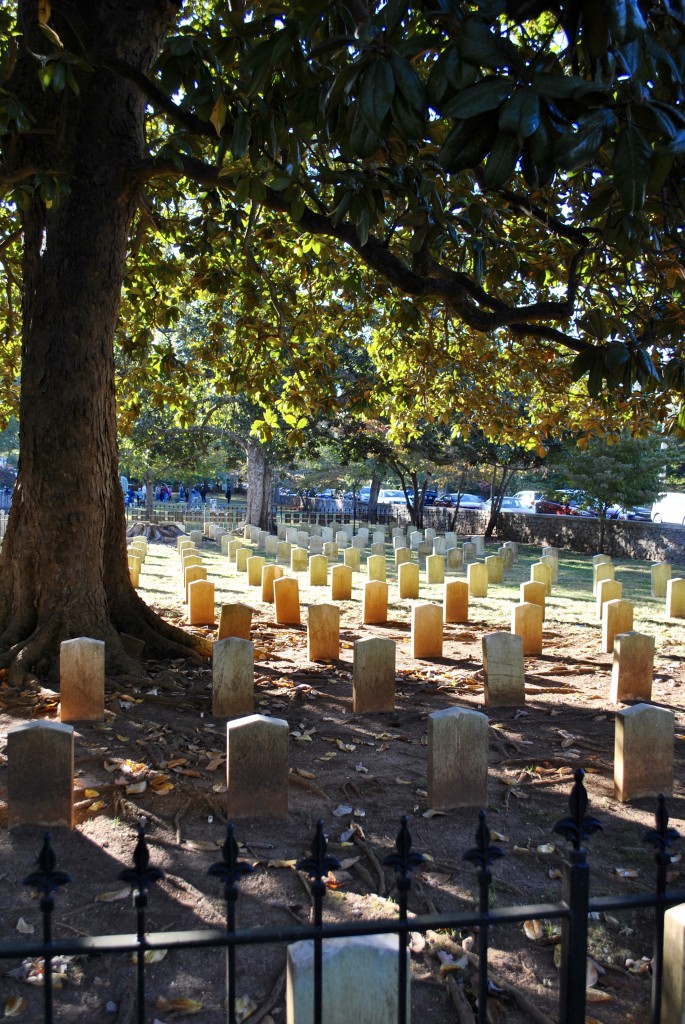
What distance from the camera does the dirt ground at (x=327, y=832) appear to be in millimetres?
3133

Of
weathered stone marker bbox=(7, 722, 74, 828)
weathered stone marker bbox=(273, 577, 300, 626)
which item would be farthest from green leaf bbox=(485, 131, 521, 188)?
weathered stone marker bbox=(273, 577, 300, 626)

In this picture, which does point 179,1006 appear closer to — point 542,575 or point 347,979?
point 347,979

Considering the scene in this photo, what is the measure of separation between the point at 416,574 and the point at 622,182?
11.9 meters

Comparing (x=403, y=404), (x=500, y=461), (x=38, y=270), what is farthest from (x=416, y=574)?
(x=500, y=461)

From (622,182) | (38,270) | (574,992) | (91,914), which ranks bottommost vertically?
(91,914)

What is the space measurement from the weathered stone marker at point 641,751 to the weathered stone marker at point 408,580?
8.57 m

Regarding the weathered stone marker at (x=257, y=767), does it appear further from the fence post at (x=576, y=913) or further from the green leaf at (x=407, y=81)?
the green leaf at (x=407, y=81)

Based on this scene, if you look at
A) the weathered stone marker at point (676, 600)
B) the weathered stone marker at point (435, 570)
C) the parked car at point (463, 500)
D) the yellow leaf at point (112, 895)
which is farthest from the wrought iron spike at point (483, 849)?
the parked car at point (463, 500)

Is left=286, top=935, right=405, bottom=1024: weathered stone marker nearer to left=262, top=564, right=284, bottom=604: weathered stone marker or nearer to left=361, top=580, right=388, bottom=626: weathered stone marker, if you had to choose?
left=361, top=580, right=388, bottom=626: weathered stone marker

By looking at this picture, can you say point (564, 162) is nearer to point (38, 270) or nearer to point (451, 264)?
point (38, 270)

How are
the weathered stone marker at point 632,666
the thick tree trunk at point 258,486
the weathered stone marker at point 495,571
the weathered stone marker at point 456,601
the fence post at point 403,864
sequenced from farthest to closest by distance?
the thick tree trunk at point 258,486
the weathered stone marker at point 495,571
the weathered stone marker at point 456,601
the weathered stone marker at point 632,666
the fence post at point 403,864

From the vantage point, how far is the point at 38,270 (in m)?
7.26

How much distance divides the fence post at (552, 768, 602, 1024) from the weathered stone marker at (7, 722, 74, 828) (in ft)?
9.85

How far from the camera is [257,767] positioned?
15.0ft
